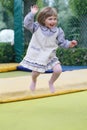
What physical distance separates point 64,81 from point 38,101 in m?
0.93

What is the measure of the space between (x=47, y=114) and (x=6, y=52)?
5129 millimetres

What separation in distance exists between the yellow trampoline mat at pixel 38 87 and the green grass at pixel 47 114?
0.11 metres

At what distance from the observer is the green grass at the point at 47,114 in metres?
2.86

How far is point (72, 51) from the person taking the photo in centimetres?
750

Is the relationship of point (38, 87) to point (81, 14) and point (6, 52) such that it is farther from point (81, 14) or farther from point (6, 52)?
point (6, 52)

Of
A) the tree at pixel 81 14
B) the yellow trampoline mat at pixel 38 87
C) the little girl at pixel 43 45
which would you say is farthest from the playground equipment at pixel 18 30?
the little girl at pixel 43 45

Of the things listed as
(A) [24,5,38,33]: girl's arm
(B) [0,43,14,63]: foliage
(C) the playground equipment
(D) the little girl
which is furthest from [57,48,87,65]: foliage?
(A) [24,5,38,33]: girl's arm

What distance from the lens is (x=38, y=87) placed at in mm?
4395

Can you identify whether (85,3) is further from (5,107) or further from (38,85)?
(5,107)

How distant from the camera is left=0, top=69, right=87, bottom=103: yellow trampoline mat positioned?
406cm

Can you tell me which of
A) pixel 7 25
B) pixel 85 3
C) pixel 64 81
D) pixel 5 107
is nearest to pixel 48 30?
pixel 5 107

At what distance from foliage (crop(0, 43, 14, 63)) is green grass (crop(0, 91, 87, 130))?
4.18m

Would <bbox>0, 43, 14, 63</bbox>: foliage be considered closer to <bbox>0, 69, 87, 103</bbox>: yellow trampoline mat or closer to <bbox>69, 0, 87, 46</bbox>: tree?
<bbox>69, 0, 87, 46</bbox>: tree

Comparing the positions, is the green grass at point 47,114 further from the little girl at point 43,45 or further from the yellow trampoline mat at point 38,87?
the little girl at point 43,45
